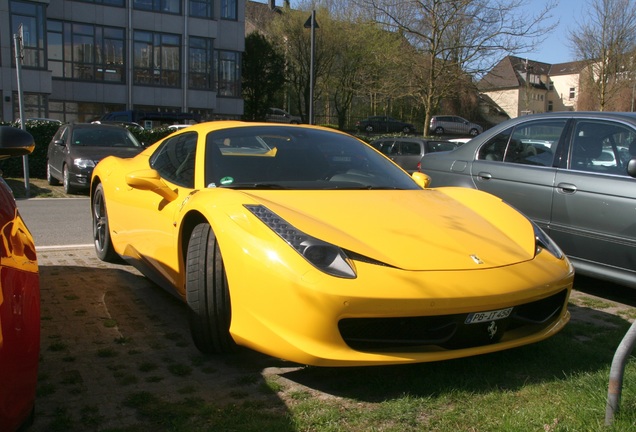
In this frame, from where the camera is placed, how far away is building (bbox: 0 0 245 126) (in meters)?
30.1

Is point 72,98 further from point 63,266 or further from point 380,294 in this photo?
point 380,294

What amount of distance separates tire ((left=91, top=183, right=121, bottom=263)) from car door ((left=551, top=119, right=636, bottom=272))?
3745 millimetres

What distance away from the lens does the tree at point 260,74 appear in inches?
1676

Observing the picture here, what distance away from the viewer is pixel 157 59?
35.6 metres

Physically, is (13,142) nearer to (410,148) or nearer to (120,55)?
(410,148)

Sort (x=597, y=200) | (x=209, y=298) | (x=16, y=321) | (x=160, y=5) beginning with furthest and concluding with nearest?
(x=160, y=5), (x=597, y=200), (x=209, y=298), (x=16, y=321)

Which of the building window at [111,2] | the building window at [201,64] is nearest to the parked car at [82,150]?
the building window at [111,2]

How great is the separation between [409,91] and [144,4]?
17722 mm

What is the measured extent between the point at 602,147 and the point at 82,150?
1053 cm

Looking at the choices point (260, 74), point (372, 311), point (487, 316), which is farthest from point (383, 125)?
point (372, 311)

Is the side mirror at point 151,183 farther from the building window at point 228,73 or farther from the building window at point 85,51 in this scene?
the building window at point 228,73

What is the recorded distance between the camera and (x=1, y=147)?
8.97ft

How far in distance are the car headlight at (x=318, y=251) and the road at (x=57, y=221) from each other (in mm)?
4273

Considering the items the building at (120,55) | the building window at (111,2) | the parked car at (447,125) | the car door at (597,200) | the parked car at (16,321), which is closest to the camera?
the parked car at (16,321)
